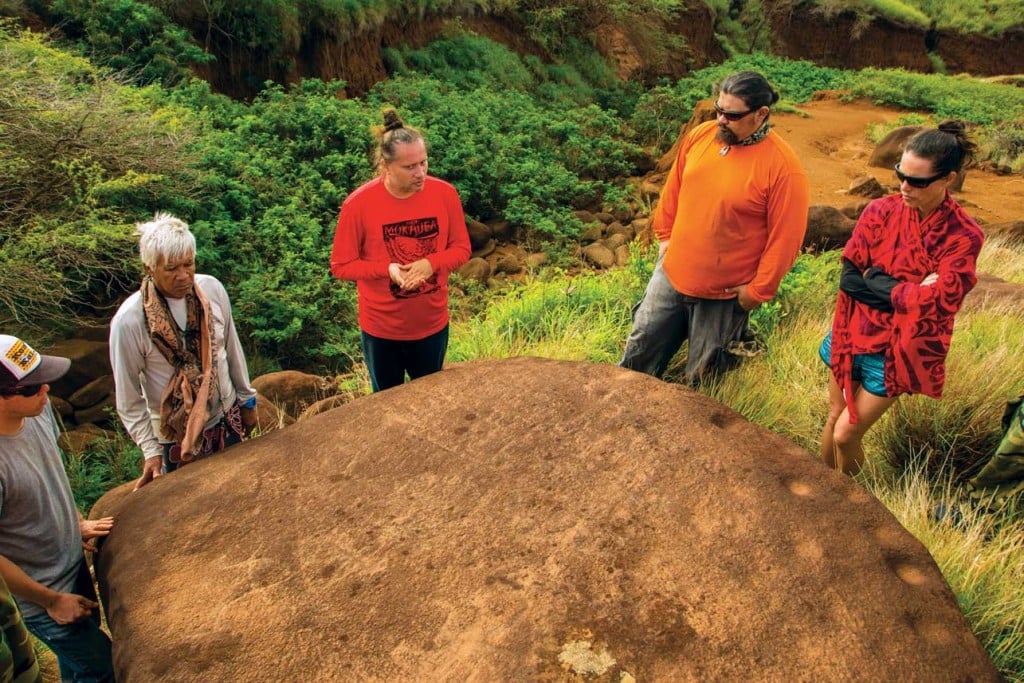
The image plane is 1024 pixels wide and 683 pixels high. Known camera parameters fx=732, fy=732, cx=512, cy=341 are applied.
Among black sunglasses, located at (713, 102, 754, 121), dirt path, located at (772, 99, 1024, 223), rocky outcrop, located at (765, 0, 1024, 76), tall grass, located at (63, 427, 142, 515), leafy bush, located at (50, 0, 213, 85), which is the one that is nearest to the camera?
black sunglasses, located at (713, 102, 754, 121)

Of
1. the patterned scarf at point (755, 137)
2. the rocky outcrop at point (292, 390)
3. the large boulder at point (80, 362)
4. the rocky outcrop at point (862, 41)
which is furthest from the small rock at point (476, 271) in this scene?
the rocky outcrop at point (862, 41)

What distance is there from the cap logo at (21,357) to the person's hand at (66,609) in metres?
0.64

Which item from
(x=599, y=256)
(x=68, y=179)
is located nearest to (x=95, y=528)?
(x=68, y=179)

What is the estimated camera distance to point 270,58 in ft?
31.1

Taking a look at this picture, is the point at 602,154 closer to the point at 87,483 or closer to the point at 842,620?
the point at 87,483

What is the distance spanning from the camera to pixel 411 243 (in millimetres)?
3039

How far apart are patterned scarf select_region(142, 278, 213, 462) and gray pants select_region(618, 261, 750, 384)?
189 cm

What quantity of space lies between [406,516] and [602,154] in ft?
34.3

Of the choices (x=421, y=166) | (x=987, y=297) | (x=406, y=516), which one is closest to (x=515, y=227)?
(x=987, y=297)

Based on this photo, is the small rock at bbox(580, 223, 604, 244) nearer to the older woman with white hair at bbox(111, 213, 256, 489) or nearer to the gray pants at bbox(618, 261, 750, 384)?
the gray pants at bbox(618, 261, 750, 384)

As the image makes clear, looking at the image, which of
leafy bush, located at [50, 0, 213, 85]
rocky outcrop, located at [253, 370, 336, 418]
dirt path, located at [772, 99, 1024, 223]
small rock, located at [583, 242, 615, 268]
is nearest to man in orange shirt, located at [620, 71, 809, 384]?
rocky outcrop, located at [253, 370, 336, 418]

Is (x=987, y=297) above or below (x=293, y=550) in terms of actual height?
below

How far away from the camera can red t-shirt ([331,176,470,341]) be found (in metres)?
2.96

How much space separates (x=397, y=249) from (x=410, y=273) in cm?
16
